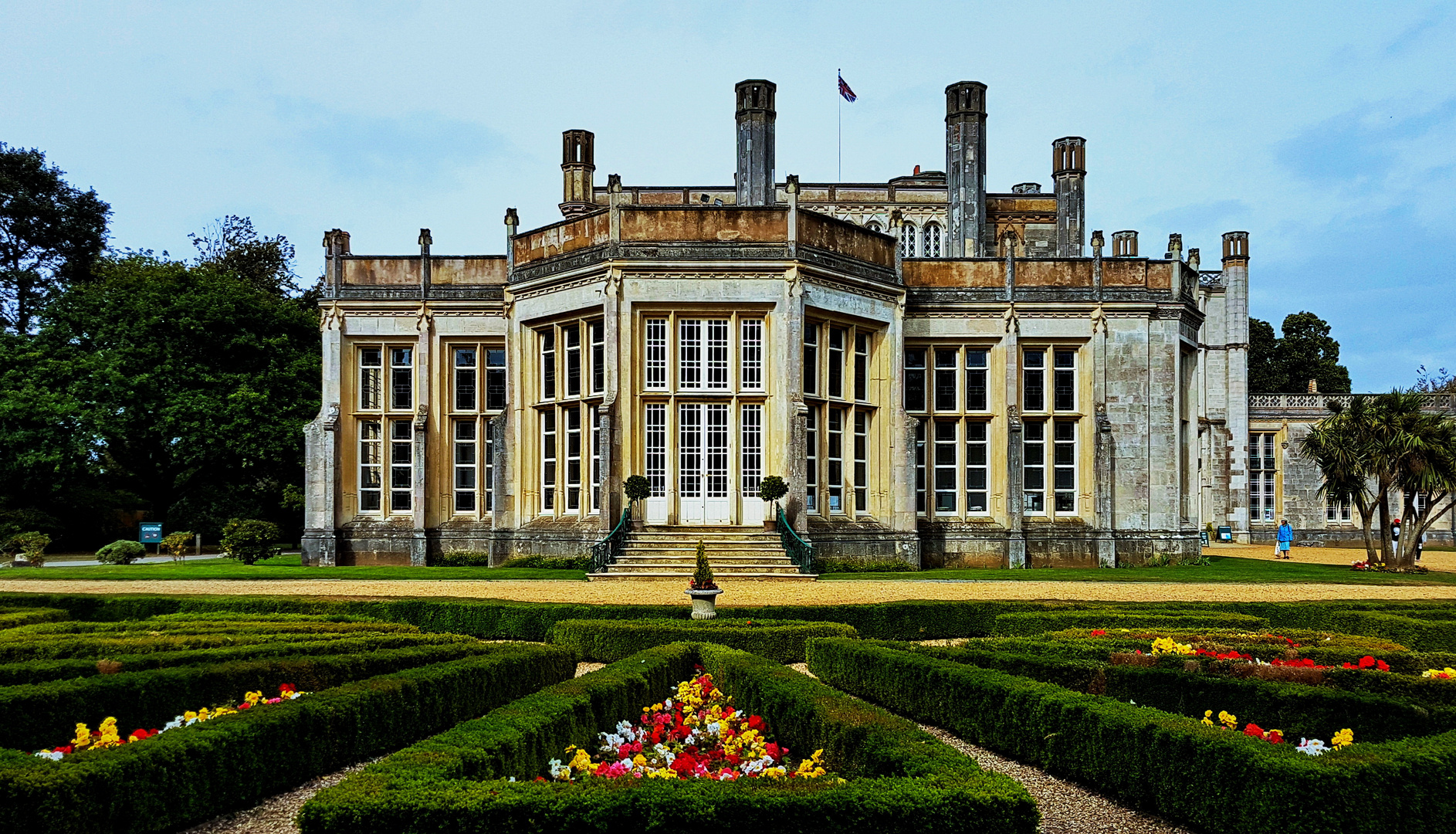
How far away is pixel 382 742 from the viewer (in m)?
9.34

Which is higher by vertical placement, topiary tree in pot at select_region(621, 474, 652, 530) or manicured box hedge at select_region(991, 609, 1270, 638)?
topiary tree in pot at select_region(621, 474, 652, 530)

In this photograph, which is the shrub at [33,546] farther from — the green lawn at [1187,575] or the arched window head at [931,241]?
the arched window head at [931,241]

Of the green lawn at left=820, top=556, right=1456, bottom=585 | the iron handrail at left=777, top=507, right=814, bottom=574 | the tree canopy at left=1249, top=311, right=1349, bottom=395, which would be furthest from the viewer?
the tree canopy at left=1249, top=311, right=1349, bottom=395

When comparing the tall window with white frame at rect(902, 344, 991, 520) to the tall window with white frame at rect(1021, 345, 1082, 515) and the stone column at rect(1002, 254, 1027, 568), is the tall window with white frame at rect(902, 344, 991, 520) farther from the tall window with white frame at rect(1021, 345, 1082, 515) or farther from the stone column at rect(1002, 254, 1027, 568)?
the tall window with white frame at rect(1021, 345, 1082, 515)

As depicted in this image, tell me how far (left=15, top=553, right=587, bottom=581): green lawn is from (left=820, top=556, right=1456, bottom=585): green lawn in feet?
24.9

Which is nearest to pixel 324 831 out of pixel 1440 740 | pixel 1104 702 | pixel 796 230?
pixel 1104 702

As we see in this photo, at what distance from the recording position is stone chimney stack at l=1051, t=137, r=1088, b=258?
158 ft

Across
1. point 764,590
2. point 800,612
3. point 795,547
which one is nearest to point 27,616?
point 800,612

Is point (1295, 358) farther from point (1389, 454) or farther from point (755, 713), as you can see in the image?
point (755, 713)

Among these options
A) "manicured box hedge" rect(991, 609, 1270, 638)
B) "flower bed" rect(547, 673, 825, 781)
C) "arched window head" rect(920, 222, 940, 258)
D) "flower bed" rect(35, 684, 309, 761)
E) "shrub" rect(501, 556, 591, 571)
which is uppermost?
"arched window head" rect(920, 222, 940, 258)

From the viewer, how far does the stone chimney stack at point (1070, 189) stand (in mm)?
48125

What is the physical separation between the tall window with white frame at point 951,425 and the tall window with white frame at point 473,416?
1282 centimetres

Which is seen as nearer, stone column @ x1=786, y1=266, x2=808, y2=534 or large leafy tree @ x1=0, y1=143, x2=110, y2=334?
stone column @ x1=786, y1=266, x2=808, y2=534

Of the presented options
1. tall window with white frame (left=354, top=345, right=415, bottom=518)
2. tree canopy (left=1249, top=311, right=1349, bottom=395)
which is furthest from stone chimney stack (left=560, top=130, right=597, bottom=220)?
tree canopy (left=1249, top=311, right=1349, bottom=395)
